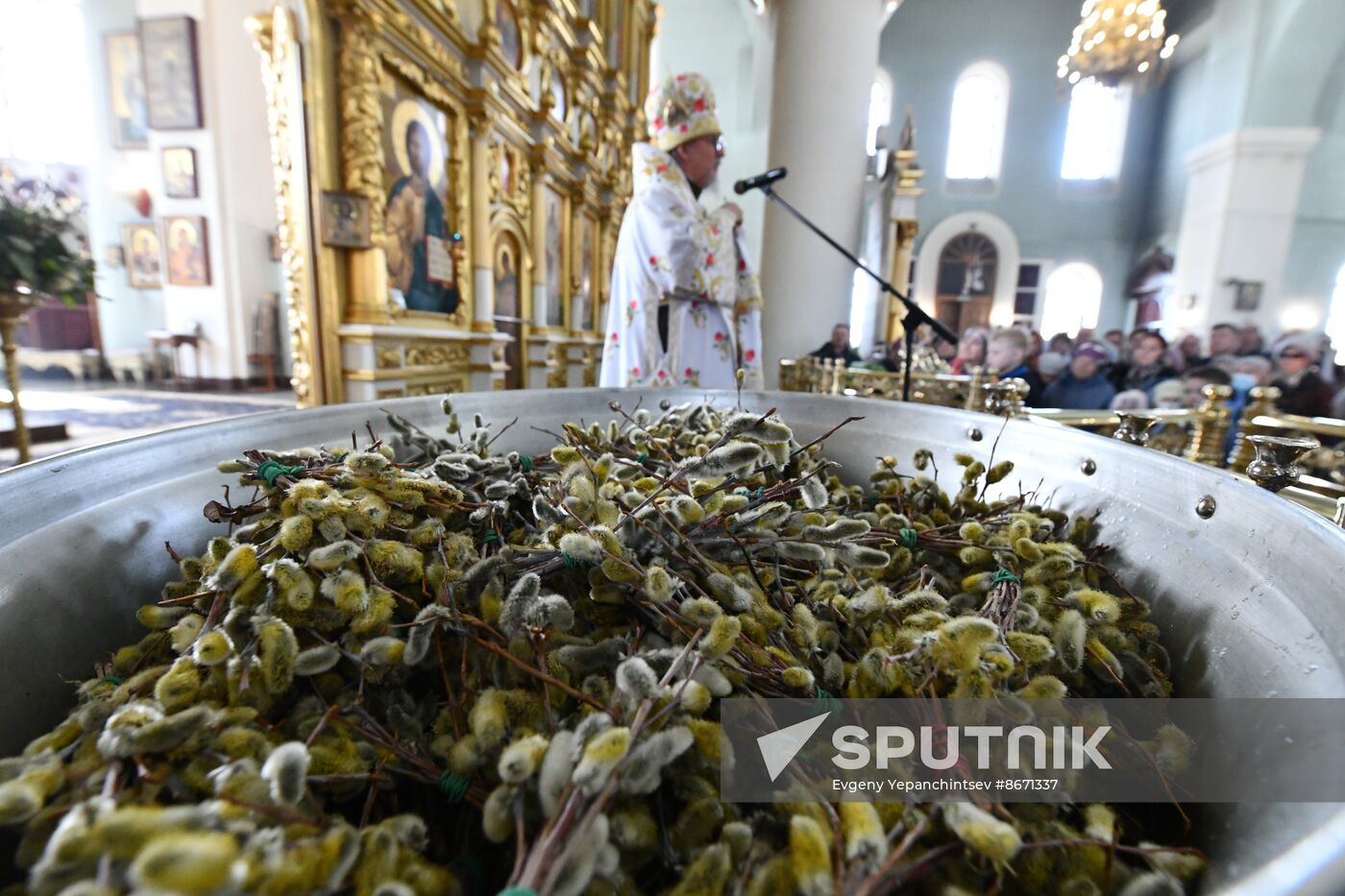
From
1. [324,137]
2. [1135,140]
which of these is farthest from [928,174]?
[324,137]

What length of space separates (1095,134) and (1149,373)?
1216 centimetres

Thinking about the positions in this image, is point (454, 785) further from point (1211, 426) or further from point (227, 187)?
point (227, 187)

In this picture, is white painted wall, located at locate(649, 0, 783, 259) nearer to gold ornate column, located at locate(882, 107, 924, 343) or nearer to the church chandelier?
gold ornate column, located at locate(882, 107, 924, 343)

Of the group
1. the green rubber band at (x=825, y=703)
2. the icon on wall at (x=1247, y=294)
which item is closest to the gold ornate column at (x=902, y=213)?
the icon on wall at (x=1247, y=294)

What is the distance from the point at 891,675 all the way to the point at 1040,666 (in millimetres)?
125

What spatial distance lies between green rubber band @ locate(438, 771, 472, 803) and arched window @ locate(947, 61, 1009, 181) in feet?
47.5

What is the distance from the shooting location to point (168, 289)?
6.28m

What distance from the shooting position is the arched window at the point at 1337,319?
905cm

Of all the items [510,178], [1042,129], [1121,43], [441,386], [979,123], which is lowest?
[441,386]

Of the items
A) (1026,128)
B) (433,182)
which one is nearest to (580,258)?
(433,182)

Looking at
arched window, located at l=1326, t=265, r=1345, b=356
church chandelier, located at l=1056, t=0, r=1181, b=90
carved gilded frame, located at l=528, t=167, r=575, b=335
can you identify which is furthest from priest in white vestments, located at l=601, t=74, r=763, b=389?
arched window, located at l=1326, t=265, r=1345, b=356

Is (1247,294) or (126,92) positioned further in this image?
(1247,294)

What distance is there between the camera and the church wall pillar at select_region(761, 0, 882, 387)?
14.6ft

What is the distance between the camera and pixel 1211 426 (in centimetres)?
173
